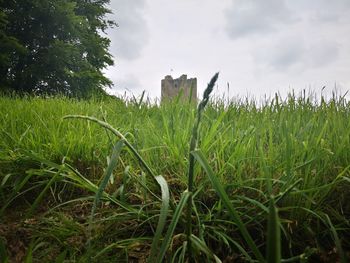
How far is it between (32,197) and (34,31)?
1148 cm

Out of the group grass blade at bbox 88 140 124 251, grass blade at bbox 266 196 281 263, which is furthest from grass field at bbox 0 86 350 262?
grass blade at bbox 266 196 281 263

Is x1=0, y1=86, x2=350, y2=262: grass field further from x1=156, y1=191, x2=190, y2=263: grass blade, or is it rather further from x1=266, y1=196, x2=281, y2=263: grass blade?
x1=266, y1=196, x2=281, y2=263: grass blade

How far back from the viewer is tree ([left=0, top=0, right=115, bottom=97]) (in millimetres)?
9859

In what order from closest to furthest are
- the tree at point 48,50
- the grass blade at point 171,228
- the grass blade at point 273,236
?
the grass blade at point 273,236, the grass blade at point 171,228, the tree at point 48,50

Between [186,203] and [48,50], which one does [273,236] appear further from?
[48,50]

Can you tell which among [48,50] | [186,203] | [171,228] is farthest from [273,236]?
[48,50]

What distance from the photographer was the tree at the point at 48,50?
9859mm

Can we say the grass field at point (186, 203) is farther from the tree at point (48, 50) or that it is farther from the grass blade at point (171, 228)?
the tree at point (48, 50)

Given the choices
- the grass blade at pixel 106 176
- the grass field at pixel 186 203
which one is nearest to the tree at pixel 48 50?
the grass field at pixel 186 203

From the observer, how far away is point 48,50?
392 inches

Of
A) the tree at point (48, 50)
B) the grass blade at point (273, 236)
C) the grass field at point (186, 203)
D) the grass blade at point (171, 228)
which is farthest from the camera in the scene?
the tree at point (48, 50)

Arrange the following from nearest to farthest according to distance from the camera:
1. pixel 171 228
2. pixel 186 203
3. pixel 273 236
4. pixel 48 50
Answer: pixel 273 236 → pixel 171 228 → pixel 186 203 → pixel 48 50

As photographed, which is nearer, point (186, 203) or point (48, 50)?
point (186, 203)

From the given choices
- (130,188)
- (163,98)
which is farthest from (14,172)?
(163,98)
